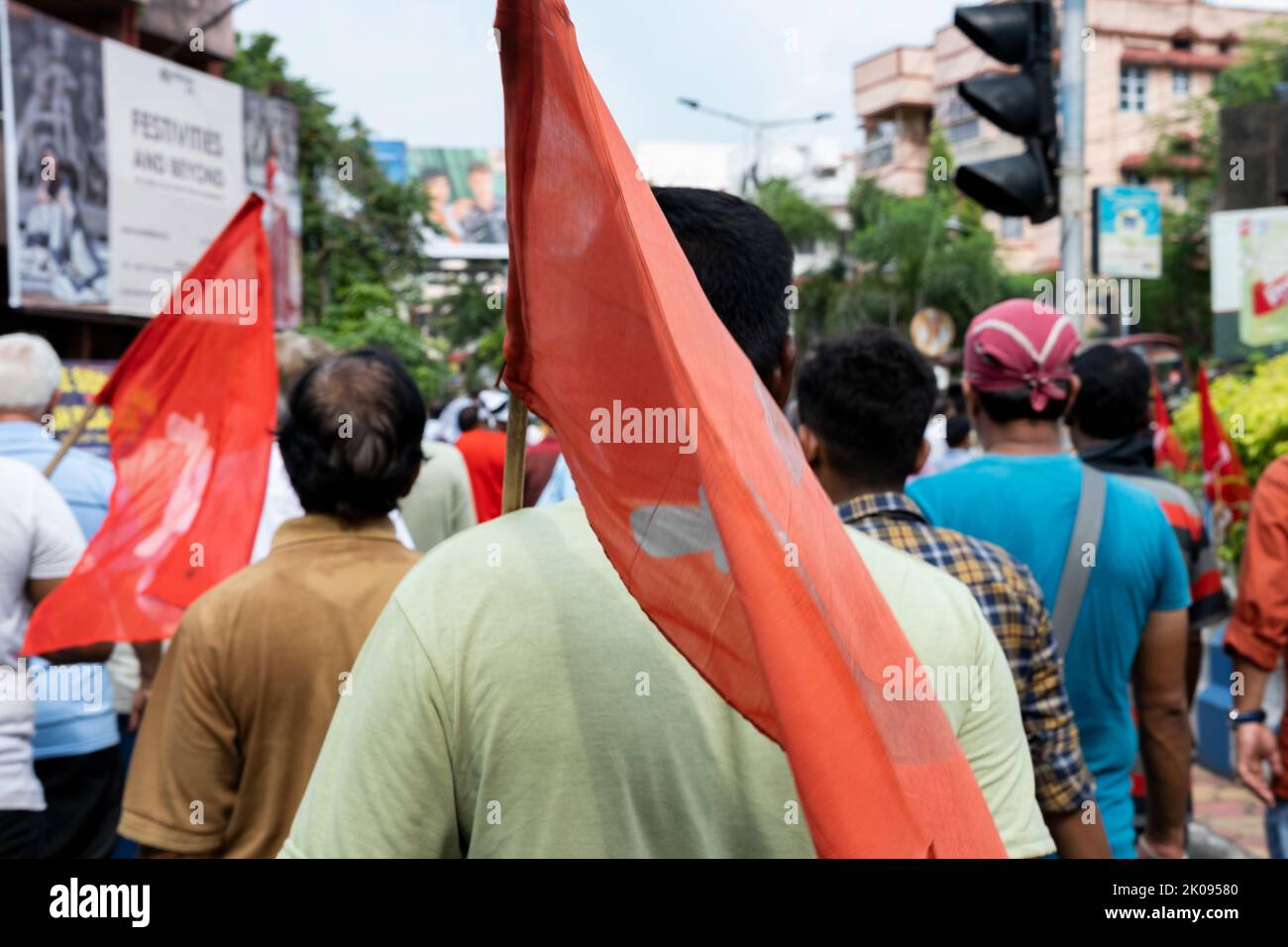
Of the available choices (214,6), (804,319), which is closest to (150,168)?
(214,6)

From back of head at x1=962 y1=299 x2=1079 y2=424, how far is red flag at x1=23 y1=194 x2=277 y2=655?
6.46ft

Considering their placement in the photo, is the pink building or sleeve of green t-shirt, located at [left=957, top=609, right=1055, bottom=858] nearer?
sleeve of green t-shirt, located at [left=957, top=609, right=1055, bottom=858]

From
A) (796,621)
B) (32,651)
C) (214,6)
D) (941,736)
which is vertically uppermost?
(214,6)

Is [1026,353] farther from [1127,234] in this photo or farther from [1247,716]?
[1127,234]

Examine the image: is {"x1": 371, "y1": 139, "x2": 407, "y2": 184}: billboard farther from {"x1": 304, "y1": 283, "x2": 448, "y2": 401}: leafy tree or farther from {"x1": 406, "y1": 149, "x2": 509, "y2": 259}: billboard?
{"x1": 304, "y1": 283, "x2": 448, "y2": 401}: leafy tree

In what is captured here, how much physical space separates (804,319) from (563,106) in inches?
1635

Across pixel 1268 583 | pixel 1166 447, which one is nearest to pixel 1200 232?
pixel 1166 447

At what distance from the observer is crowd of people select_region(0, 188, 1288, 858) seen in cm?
139

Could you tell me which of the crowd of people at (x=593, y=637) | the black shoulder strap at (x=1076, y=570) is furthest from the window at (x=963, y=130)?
the black shoulder strap at (x=1076, y=570)

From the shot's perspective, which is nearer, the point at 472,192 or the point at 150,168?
the point at 150,168

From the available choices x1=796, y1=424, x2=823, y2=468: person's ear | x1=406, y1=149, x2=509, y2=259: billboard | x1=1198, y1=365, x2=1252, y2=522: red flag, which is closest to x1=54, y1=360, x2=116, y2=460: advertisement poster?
x1=1198, y1=365, x2=1252, y2=522: red flag

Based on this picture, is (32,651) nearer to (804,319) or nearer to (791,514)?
(791,514)

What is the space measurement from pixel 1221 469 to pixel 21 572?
4749 mm
